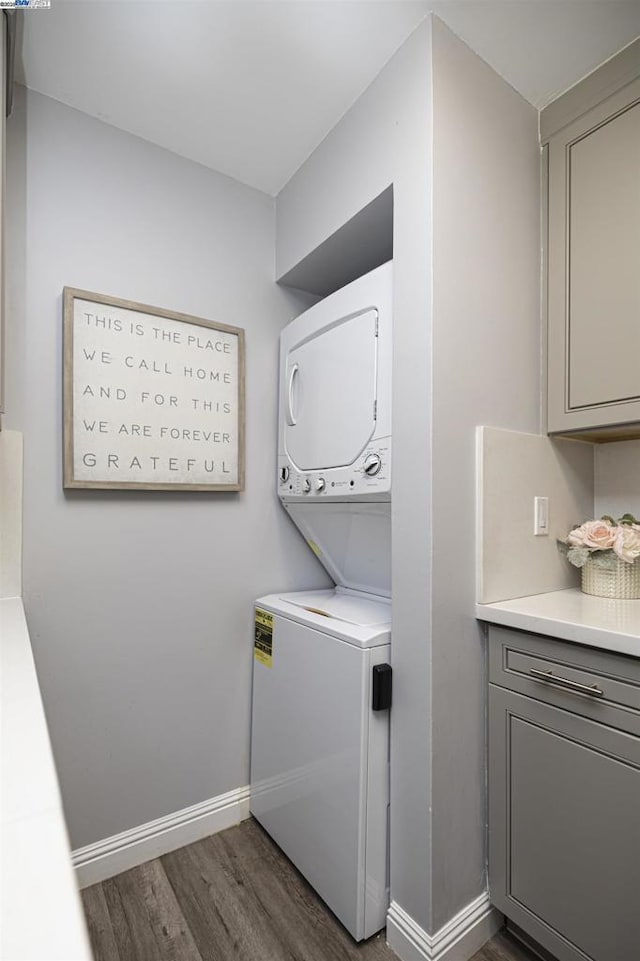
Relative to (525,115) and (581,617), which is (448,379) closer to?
(581,617)

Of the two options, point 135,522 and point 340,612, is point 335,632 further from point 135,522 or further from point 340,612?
point 135,522

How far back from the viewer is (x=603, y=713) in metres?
1.14

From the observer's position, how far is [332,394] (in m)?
1.67

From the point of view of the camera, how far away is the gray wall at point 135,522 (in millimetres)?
1534

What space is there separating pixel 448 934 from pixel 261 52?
2498 mm

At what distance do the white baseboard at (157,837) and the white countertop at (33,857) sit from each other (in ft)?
3.95

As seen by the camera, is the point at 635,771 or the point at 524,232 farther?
the point at 524,232

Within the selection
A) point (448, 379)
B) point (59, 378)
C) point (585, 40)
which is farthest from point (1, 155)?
point (585, 40)

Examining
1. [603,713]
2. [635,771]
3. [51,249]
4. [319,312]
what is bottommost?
[635,771]

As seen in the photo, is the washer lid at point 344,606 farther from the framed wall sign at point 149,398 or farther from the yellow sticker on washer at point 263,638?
the framed wall sign at point 149,398

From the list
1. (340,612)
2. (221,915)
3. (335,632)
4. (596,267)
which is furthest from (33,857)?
(596,267)

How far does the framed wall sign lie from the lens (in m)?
1.57

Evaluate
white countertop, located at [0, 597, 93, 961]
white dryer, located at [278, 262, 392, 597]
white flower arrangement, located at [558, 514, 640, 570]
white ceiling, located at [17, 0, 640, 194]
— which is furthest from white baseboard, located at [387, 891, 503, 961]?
white ceiling, located at [17, 0, 640, 194]

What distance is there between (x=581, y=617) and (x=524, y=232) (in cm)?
119
